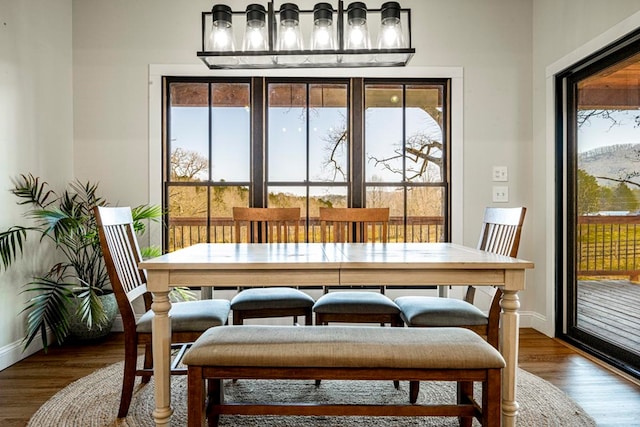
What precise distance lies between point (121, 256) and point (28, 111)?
1670 millimetres

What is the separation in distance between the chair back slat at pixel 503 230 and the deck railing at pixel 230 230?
1064 millimetres

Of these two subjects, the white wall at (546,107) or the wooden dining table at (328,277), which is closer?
the wooden dining table at (328,277)

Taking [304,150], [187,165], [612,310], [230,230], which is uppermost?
[304,150]

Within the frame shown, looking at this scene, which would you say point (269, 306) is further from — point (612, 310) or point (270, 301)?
point (612, 310)

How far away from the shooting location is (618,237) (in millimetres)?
2697

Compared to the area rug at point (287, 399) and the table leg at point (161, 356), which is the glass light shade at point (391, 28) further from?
the area rug at point (287, 399)

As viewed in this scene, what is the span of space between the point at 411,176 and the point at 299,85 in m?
1.21

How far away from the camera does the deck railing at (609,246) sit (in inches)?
102

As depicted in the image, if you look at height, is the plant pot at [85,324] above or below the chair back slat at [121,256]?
below

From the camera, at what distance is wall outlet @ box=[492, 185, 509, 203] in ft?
11.4

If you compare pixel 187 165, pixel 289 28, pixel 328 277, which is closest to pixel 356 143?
pixel 187 165

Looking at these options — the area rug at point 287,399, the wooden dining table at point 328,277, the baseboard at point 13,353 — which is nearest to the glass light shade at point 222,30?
the wooden dining table at point 328,277

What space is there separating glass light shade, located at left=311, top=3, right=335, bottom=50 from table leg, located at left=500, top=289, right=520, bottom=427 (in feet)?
4.60

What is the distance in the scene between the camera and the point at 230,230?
3.49m
